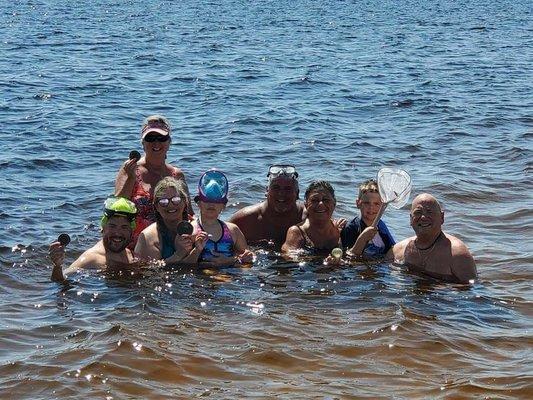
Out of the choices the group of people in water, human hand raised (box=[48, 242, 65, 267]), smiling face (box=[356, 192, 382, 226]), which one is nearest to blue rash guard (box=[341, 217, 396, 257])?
the group of people in water

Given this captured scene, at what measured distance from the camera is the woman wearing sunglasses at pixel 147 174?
1023cm

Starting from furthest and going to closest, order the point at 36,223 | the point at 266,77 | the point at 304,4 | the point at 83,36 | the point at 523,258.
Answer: the point at 304,4 < the point at 83,36 < the point at 266,77 < the point at 36,223 < the point at 523,258

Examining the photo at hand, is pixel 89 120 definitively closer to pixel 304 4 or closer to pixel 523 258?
pixel 523 258

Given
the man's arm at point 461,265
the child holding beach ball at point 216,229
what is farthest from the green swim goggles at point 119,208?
the man's arm at point 461,265

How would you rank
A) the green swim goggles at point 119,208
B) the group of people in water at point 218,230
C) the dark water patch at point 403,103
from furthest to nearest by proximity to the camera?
the dark water patch at point 403,103, the group of people in water at point 218,230, the green swim goggles at point 119,208

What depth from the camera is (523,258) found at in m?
10.7

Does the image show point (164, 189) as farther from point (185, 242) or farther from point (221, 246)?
point (221, 246)

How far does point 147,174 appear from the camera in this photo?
35.0 feet

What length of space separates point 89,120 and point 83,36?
1491 centimetres

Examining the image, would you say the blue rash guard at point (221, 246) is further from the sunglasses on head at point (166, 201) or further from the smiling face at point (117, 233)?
the smiling face at point (117, 233)

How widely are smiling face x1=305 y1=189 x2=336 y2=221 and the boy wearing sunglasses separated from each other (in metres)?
0.53

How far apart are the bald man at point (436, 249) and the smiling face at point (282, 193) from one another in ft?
5.29

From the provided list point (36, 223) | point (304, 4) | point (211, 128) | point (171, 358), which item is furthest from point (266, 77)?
point (304, 4)

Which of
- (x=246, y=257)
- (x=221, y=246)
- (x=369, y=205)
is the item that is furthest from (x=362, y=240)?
(x=221, y=246)
